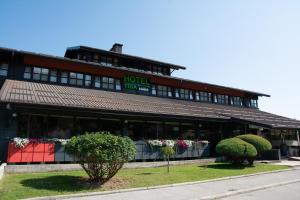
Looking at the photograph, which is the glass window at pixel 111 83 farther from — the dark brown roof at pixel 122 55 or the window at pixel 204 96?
the window at pixel 204 96

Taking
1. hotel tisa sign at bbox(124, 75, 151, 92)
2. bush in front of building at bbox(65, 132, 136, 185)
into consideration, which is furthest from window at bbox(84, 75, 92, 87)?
bush in front of building at bbox(65, 132, 136, 185)

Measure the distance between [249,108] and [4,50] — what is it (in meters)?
28.1

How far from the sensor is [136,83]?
27688 millimetres

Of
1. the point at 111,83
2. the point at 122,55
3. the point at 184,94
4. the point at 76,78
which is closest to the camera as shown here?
the point at 76,78

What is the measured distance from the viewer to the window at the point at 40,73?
2260 centimetres

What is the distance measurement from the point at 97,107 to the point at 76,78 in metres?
6.52

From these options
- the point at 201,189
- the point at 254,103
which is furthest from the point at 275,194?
the point at 254,103

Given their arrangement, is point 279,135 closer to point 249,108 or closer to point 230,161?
point 249,108

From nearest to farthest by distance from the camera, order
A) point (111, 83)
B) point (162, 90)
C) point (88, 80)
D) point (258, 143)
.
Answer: point (258, 143)
point (88, 80)
point (111, 83)
point (162, 90)

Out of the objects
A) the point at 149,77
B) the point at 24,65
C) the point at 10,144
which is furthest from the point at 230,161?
the point at 24,65

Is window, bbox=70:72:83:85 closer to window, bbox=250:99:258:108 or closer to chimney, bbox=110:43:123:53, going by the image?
chimney, bbox=110:43:123:53

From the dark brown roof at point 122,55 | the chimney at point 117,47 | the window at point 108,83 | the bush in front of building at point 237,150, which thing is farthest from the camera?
the chimney at point 117,47

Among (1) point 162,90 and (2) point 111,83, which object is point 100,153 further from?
(1) point 162,90

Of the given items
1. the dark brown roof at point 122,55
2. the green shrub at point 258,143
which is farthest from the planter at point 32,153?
the dark brown roof at point 122,55
